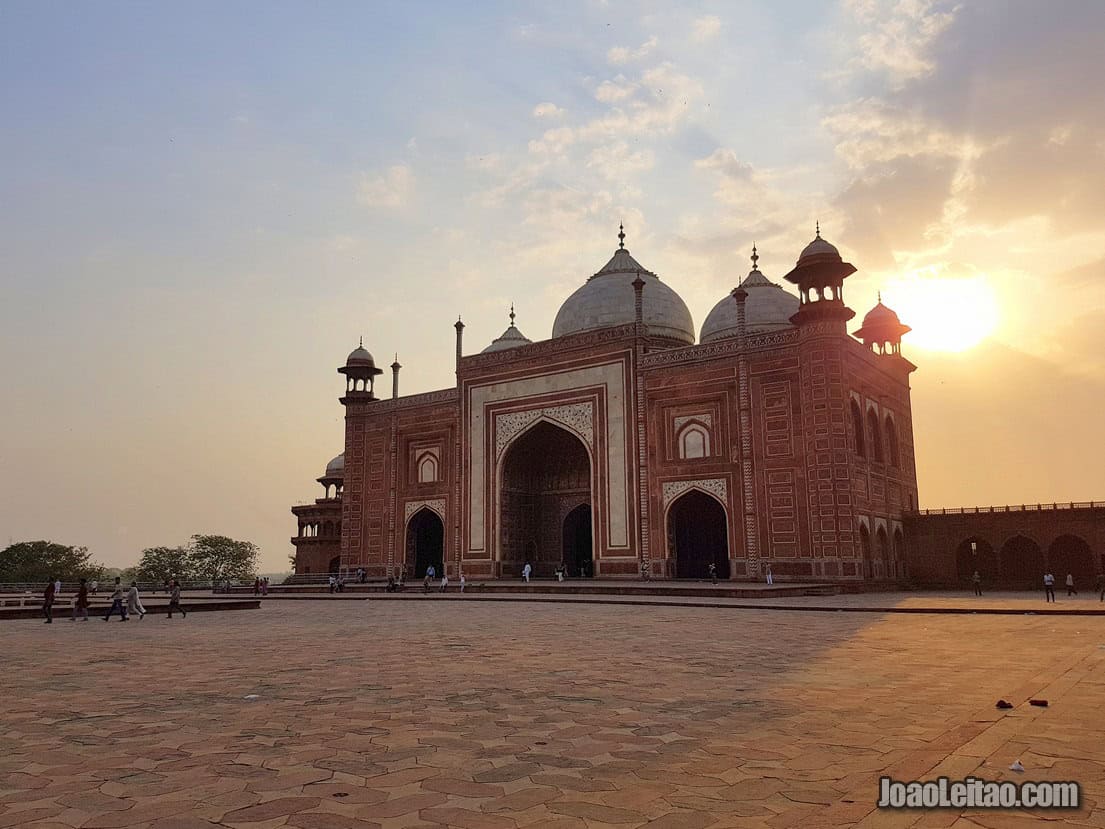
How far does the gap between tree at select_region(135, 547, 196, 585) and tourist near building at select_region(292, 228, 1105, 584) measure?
21.6m

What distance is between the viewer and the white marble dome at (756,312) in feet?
107

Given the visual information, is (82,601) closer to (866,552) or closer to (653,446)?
(653,446)

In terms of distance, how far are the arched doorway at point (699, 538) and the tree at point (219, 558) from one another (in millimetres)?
33510

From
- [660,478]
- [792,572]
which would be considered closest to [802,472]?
[792,572]

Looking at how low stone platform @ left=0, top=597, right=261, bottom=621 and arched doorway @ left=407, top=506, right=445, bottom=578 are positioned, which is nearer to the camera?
low stone platform @ left=0, top=597, right=261, bottom=621

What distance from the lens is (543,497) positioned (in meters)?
33.8

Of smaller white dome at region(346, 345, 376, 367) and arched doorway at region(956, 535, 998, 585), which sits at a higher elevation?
smaller white dome at region(346, 345, 376, 367)

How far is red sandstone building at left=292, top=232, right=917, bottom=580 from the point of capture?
25.3 metres

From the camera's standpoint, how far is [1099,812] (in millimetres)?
2955

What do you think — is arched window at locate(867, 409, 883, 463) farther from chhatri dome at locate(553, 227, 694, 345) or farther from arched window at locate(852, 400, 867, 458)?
chhatri dome at locate(553, 227, 694, 345)

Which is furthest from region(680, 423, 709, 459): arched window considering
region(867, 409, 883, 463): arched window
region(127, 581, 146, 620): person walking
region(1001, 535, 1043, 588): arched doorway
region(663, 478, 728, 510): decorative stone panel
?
region(127, 581, 146, 620): person walking

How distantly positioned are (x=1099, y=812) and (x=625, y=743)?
211 centimetres

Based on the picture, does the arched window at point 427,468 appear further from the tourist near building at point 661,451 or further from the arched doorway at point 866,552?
the arched doorway at point 866,552

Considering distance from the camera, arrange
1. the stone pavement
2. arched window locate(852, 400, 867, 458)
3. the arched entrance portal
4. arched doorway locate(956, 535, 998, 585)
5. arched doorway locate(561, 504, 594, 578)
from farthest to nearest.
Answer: arched doorway locate(561, 504, 594, 578) < the arched entrance portal < arched doorway locate(956, 535, 998, 585) < arched window locate(852, 400, 867, 458) < the stone pavement
